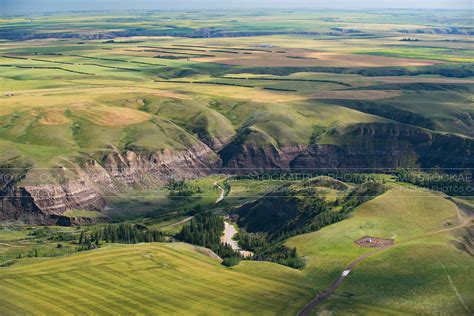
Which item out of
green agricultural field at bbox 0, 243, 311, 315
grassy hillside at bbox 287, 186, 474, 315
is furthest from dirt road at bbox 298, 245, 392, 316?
green agricultural field at bbox 0, 243, 311, 315

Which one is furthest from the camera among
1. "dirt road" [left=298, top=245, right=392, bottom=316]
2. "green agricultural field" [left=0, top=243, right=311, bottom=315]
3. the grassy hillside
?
the grassy hillside

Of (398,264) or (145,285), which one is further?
(398,264)

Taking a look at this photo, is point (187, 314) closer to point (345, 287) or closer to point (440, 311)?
point (345, 287)

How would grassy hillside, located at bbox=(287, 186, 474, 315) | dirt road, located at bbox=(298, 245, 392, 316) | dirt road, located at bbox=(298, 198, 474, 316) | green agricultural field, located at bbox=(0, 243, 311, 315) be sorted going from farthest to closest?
grassy hillside, located at bbox=(287, 186, 474, 315) → dirt road, located at bbox=(298, 198, 474, 316) → dirt road, located at bbox=(298, 245, 392, 316) → green agricultural field, located at bbox=(0, 243, 311, 315)

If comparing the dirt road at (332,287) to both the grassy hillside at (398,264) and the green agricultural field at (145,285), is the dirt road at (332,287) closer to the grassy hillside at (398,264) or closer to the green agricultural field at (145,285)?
the grassy hillside at (398,264)

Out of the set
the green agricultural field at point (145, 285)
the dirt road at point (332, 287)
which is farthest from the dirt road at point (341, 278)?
the green agricultural field at point (145, 285)

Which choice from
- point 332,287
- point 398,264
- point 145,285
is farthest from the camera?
point 398,264

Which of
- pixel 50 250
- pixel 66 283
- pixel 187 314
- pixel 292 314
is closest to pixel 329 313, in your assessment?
pixel 292 314

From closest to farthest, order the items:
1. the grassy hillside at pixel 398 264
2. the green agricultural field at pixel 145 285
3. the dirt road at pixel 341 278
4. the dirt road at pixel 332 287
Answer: the green agricultural field at pixel 145 285
the dirt road at pixel 332 287
the dirt road at pixel 341 278
the grassy hillside at pixel 398 264

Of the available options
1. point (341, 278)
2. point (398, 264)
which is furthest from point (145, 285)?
point (398, 264)

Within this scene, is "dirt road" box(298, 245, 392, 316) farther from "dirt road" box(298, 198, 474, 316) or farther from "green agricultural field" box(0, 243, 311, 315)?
"green agricultural field" box(0, 243, 311, 315)

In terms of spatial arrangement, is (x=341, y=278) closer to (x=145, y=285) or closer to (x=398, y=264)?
(x=398, y=264)
